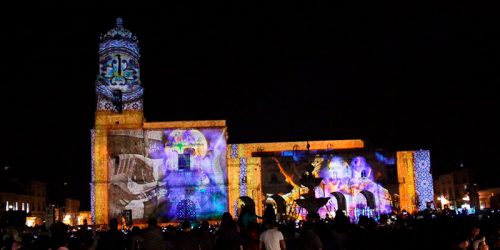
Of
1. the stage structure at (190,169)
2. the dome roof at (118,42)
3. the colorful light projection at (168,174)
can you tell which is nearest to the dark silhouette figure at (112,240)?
the stage structure at (190,169)

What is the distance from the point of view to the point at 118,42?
52.7 m

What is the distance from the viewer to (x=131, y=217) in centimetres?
5041

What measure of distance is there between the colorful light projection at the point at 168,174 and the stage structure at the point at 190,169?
8 cm

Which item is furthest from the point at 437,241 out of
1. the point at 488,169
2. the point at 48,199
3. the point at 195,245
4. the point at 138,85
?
the point at 48,199

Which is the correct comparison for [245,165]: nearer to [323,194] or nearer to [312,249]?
[323,194]

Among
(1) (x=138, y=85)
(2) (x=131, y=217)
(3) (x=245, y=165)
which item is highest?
(1) (x=138, y=85)

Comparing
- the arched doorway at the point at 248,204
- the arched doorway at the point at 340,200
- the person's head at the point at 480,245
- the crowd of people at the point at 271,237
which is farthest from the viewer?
the arched doorway at the point at 340,200

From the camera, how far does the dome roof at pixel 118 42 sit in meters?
52.6

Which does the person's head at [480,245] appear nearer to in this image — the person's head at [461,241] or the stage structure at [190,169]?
the person's head at [461,241]

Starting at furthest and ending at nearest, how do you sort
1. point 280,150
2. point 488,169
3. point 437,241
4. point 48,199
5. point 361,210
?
point 48,199, point 488,169, point 280,150, point 361,210, point 437,241

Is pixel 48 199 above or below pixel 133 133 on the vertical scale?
below

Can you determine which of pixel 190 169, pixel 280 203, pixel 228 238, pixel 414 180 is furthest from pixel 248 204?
pixel 414 180

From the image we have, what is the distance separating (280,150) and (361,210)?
30.8 feet

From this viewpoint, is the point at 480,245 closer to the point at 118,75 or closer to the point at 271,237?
the point at 271,237
